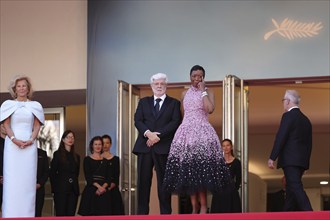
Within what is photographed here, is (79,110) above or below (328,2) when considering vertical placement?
below

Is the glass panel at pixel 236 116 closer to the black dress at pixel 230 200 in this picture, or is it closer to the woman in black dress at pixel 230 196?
the woman in black dress at pixel 230 196

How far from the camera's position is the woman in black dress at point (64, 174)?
1176 centimetres

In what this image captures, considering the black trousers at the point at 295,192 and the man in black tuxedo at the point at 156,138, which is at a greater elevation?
the man in black tuxedo at the point at 156,138

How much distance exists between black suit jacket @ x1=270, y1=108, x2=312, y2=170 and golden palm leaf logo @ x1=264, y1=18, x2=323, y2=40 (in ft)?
10.6

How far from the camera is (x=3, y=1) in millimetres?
14445

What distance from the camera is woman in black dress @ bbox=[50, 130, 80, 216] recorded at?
11.8 metres

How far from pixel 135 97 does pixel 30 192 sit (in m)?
4.13

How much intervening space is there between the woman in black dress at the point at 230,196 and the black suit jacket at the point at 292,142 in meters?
1.58

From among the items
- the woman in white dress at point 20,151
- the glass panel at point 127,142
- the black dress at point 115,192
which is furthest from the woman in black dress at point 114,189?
the woman in white dress at point 20,151

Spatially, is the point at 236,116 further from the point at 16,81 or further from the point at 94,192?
the point at 16,81

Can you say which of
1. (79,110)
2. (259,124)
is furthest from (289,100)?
(259,124)

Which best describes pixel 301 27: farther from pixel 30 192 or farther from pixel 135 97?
pixel 30 192

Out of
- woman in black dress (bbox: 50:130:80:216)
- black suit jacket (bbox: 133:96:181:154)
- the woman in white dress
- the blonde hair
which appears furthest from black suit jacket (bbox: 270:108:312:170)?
woman in black dress (bbox: 50:130:80:216)

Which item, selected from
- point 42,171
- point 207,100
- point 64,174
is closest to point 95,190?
point 64,174
